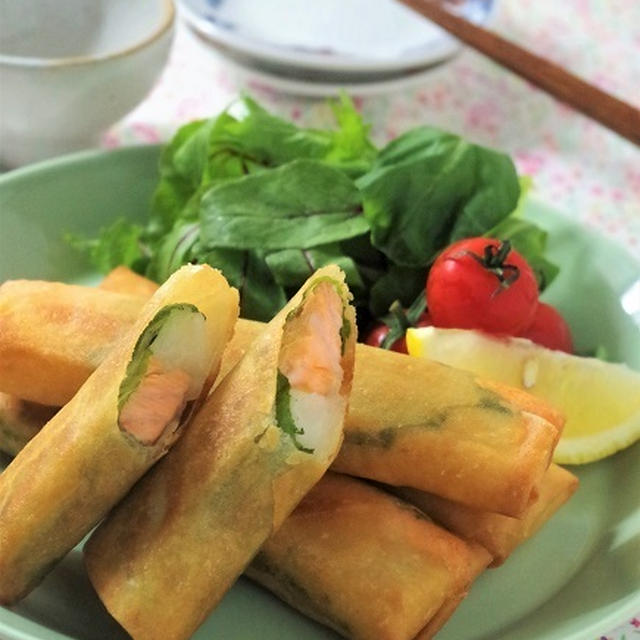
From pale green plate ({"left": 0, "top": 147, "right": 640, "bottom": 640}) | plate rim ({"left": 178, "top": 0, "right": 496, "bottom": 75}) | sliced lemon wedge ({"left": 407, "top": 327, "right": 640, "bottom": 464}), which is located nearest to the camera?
pale green plate ({"left": 0, "top": 147, "right": 640, "bottom": 640})

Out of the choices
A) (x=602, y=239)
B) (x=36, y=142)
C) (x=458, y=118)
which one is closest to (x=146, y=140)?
(x=36, y=142)

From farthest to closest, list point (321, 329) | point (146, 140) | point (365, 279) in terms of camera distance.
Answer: point (146, 140) → point (365, 279) → point (321, 329)

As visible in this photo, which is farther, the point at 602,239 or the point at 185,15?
the point at 185,15

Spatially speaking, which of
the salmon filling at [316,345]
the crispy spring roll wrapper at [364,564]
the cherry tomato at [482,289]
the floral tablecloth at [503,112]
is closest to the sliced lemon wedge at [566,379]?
the cherry tomato at [482,289]

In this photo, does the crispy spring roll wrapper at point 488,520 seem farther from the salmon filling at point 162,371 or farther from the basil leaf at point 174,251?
the basil leaf at point 174,251

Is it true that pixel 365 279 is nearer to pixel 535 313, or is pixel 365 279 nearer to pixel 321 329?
pixel 535 313

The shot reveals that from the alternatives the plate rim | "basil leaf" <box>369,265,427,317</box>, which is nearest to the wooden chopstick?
the plate rim

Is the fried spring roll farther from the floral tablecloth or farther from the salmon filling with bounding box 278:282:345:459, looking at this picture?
the floral tablecloth
